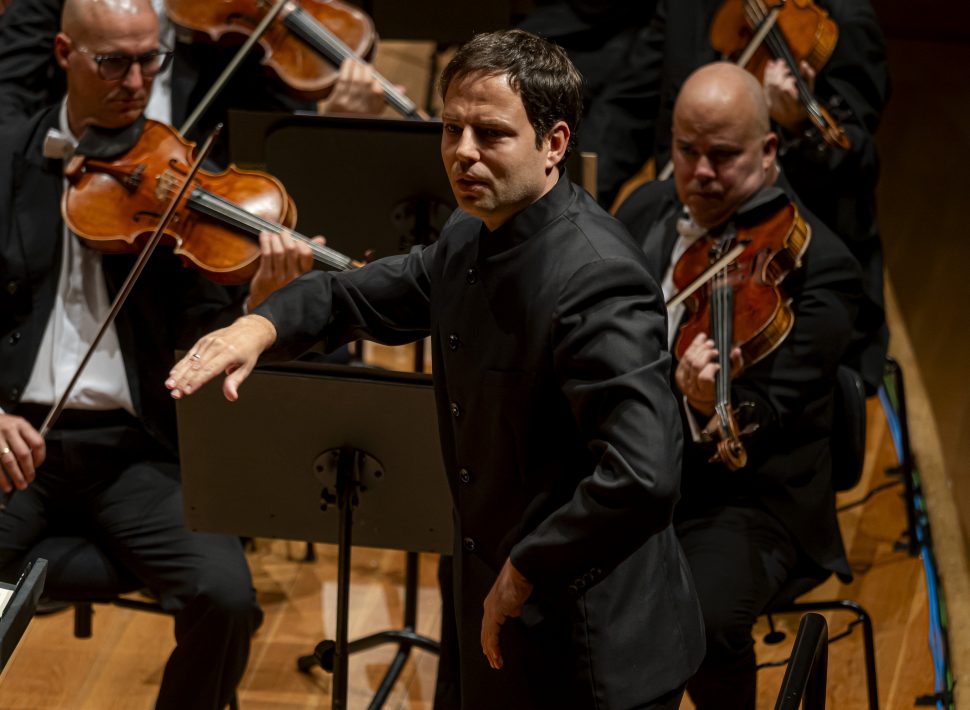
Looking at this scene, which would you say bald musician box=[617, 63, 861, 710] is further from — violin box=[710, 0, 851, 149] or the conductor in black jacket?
the conductor in black jacket

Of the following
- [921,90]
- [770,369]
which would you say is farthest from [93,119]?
[921,90]

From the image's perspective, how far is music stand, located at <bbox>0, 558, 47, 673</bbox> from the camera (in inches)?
57.5

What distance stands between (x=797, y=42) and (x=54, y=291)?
5.74ft

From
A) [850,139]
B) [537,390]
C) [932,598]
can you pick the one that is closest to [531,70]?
[537,390]

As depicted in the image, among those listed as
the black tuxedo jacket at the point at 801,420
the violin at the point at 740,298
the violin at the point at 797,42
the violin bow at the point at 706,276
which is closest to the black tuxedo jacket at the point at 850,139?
the violin at the point at 797,42

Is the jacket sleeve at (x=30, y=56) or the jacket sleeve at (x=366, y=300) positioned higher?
the jacket sleeve at (x=30, y=56)

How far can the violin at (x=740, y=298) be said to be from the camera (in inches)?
94.6

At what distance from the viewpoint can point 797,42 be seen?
3.11 metres

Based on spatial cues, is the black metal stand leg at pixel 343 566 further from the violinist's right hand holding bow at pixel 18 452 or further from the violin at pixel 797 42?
the violin at pixel 797 42

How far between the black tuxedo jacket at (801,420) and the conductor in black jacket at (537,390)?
833 millimetres

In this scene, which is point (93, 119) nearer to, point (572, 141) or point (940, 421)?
point (572, 141)

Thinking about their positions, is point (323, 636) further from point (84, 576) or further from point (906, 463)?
point (906, 463)

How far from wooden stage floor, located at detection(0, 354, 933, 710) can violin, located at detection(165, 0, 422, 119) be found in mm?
1158

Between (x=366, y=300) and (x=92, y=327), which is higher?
(x=92, y=327)
